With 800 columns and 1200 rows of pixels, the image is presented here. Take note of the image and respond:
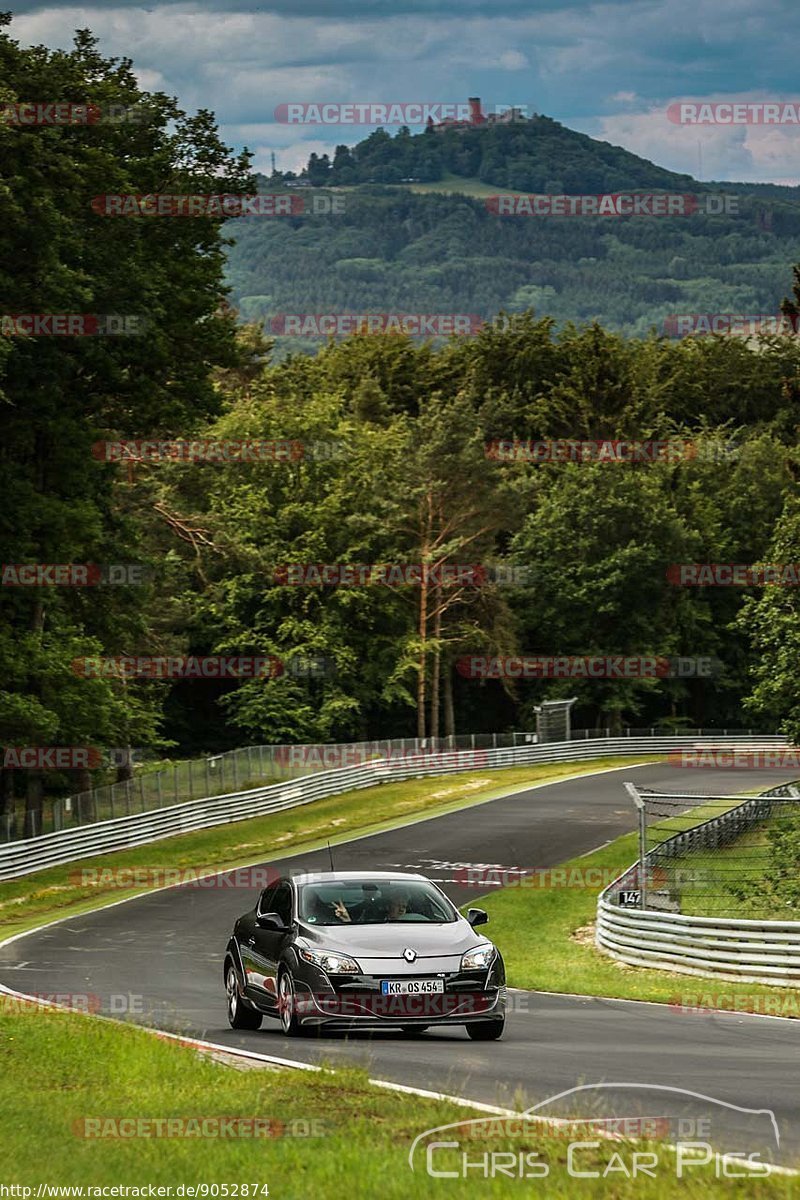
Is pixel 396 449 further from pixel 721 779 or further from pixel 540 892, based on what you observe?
pixel 540 892

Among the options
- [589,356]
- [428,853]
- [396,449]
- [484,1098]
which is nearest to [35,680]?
[428,853]

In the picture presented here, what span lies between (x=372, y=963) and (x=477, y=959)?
94 centimetres

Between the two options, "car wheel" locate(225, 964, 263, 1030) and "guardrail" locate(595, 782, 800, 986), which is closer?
"car wheel" locate(225, 964, 263, 1030)

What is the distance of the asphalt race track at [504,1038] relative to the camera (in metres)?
10.8

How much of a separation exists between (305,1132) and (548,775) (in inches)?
2413

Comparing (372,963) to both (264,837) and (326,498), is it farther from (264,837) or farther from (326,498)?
(326,498)

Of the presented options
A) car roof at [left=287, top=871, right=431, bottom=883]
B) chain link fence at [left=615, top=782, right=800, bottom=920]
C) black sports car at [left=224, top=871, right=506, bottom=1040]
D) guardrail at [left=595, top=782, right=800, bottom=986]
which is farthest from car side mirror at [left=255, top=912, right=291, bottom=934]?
chain link fence at [left=615, top=782, right=800, bottom=920]

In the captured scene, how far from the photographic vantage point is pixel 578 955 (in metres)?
28.8

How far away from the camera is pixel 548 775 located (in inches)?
2758

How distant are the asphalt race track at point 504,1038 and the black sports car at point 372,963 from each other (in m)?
0.29

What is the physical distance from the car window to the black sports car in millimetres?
22

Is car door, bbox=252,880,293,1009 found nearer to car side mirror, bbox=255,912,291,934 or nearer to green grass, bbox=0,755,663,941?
car side mirror, bbox=255,912,291,934

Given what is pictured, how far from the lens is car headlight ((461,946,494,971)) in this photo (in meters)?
15.2

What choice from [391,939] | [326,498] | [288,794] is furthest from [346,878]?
[326,498]
